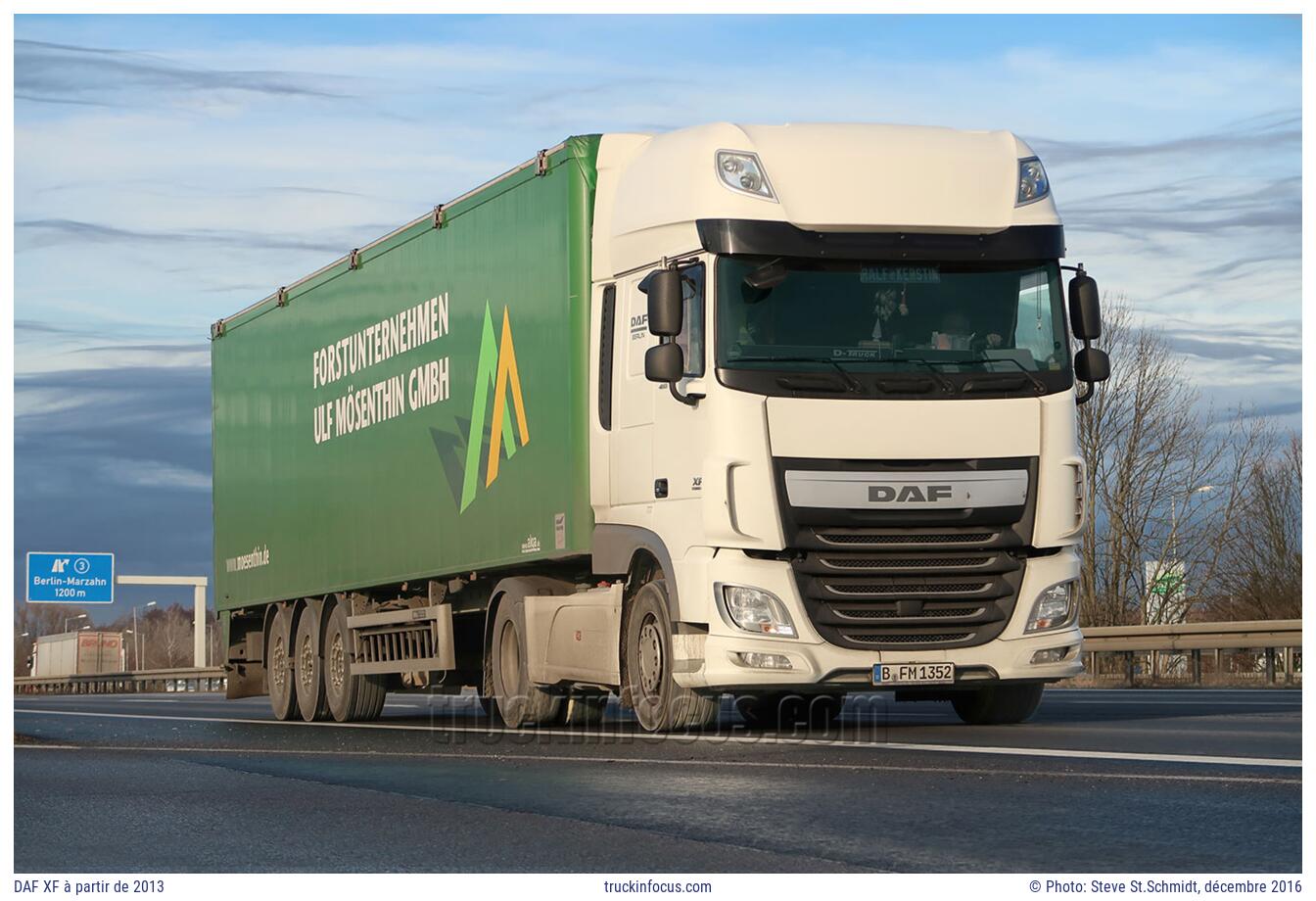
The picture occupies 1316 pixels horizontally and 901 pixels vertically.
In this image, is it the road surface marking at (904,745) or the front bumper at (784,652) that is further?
the front bumper at (784,652)

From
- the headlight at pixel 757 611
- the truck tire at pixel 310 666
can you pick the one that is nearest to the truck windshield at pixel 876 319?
the headlight at pixel 757 611

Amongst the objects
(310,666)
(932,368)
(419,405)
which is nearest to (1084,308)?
(932,368)

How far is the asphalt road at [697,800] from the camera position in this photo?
736cm

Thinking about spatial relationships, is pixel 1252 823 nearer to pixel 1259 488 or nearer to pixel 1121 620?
pixel 1121 620

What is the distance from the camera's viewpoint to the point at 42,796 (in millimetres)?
10469

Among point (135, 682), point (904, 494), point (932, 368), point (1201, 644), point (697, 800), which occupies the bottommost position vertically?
point (135, 682)

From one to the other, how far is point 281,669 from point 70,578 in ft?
137

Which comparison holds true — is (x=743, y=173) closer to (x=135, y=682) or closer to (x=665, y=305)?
(x=665, y=305)

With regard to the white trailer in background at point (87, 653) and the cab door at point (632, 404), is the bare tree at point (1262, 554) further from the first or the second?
the white trailer in background at point (87, 653)

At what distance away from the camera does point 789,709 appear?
54.2ft

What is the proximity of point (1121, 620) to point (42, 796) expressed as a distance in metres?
35.1

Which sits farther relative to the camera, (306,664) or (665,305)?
(306,664)

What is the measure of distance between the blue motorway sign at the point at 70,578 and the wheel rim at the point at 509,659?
149 ft

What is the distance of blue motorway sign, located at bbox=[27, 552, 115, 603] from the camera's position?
59.5 m
